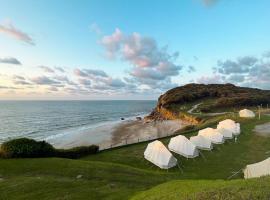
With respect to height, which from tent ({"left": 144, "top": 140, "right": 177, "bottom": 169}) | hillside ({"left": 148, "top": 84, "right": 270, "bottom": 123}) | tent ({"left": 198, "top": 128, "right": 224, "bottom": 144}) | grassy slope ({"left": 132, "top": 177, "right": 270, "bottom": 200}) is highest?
hillside ({"left": 148, "top": 84, "right": 270, "bottom": 123})

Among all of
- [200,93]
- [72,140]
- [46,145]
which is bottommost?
[72,140]

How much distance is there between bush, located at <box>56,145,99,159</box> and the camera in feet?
120

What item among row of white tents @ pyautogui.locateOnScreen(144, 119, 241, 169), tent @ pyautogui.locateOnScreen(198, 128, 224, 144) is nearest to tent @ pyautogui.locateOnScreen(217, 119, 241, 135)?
row of white tents @ pyautogui.locateOnScreen(144, 119, 241, 169)

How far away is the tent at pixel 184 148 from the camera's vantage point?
39375mm

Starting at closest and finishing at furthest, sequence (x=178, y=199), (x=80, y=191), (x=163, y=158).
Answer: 1. (x=178, y=199)
2. (x=80, y=191)
3. (x=163, y=158)

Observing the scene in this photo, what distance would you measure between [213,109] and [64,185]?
308 ft

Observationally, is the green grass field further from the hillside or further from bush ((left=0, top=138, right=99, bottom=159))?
the hillside

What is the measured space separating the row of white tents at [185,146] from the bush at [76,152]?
337 inches

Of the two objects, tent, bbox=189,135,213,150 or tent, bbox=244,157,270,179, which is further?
tent, bbox=189,135,213,150

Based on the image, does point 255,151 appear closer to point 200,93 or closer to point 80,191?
point 80,191

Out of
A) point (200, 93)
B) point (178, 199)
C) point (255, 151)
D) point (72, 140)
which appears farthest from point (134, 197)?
point (200, 93)

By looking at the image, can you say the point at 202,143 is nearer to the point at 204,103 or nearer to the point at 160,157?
the point at 160,157

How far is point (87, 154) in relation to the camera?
40.8 meters

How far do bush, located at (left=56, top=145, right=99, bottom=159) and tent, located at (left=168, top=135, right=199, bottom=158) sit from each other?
11.9 metres
